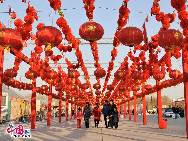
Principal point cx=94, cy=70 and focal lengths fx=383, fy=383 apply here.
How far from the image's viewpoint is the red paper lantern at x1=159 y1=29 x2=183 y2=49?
854 centimetres

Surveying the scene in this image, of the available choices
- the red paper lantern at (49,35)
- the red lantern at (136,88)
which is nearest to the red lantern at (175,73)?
the red paper lantern at (49,35)

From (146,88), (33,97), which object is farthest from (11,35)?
(146,88)

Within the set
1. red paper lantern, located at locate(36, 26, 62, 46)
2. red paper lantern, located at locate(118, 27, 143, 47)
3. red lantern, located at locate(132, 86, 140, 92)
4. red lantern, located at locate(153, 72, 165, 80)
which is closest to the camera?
red paper lantern, located at locate(118, 27, 143, 47)

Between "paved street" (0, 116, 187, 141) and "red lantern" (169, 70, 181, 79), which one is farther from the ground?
"red lantern" (169, 70, 181, 79)

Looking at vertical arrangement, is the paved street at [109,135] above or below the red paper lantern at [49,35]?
below

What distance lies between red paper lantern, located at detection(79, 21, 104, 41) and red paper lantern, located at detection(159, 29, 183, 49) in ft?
4.95

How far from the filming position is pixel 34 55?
1736 cm

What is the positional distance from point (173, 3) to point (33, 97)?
40.6 ft

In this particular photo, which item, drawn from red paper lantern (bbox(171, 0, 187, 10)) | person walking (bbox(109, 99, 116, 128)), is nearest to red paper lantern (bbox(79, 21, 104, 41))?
red paper lantern (bbox(171, 0, 187, 10))

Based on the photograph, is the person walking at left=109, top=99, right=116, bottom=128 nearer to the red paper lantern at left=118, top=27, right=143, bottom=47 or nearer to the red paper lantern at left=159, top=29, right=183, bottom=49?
the red paper lantern at left=118, top=27, right=143, bottom=47

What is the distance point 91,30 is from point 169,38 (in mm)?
1868

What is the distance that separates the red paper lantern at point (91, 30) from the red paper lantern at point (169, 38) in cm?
151

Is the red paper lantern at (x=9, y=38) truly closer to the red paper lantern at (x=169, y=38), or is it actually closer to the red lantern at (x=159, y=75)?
the red paper lantern at (x=169, y=38)

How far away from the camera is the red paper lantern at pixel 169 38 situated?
8.54m
